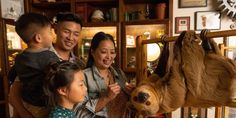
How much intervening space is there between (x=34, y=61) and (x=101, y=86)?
0.36m

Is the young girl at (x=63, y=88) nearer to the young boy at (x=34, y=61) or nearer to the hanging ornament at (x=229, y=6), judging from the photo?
the young boy at (x=34, y=61)

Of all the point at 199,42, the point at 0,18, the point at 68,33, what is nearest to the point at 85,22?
the point at 0,18

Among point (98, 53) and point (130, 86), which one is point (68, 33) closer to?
point (98, 53)

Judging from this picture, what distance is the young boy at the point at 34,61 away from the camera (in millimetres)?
923

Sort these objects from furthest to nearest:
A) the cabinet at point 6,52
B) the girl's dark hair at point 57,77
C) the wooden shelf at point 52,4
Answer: the wooden shelf at point 52,4
the cabinet at point 6,52
the girl's dark hair at point 57,77

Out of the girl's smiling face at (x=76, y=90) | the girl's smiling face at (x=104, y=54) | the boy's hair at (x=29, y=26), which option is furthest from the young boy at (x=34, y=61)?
the girl's smiling face at (x=104, y=54)

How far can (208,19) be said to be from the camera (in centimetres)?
244

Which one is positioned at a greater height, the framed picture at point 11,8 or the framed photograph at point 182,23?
the framed picture at point 11,8

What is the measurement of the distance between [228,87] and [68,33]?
0.79 metres

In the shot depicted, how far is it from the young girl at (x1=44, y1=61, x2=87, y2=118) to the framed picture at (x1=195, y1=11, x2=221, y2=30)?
6.41 feet

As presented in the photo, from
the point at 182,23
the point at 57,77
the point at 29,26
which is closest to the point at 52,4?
the point at 182,23

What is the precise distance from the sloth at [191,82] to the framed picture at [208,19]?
186 centimetres

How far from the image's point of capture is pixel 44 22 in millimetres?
1000

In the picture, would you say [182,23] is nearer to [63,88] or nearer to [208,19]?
[208,19]
